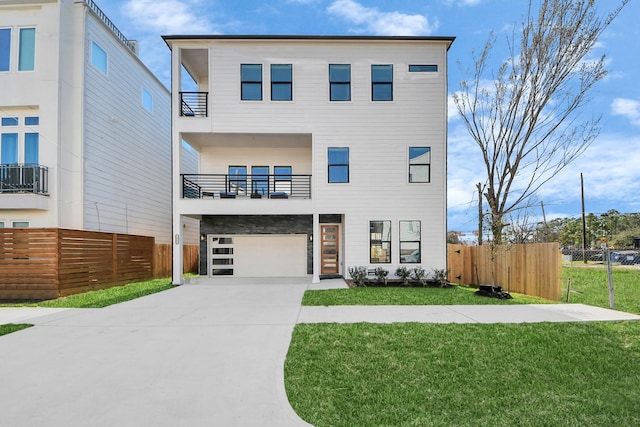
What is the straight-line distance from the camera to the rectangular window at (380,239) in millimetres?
13445

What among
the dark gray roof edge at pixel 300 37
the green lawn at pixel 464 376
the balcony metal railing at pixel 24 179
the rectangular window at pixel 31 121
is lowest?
the green lawn at pixel 464 376

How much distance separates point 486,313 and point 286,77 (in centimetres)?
1052

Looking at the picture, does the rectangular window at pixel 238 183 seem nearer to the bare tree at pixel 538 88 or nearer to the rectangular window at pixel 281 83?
the rectangular window at pixel 281 83

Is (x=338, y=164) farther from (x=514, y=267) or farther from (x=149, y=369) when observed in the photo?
(x=149, y=369)

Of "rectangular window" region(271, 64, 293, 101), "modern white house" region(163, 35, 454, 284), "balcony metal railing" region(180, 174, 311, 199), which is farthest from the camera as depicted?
"balcony metal railing" region(180, 174, 311, 199)

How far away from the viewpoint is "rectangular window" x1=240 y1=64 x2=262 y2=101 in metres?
13.5

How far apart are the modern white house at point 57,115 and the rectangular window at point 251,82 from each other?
5.63 meters

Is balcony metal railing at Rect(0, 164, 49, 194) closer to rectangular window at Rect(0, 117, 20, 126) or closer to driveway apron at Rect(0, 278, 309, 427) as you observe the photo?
rectangular window at Rect(0, 117, 20, 126)

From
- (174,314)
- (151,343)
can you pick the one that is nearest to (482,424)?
(151,343)

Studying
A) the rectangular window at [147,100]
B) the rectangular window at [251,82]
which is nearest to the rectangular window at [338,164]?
the rectangular window at [251,82]

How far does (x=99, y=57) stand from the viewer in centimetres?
1397

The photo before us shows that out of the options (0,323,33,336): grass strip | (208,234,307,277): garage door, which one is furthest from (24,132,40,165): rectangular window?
(0,323,33,336): grass strip

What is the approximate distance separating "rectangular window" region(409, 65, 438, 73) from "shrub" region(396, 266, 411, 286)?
7.50 meters

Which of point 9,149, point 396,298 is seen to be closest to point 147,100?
point 9,149
